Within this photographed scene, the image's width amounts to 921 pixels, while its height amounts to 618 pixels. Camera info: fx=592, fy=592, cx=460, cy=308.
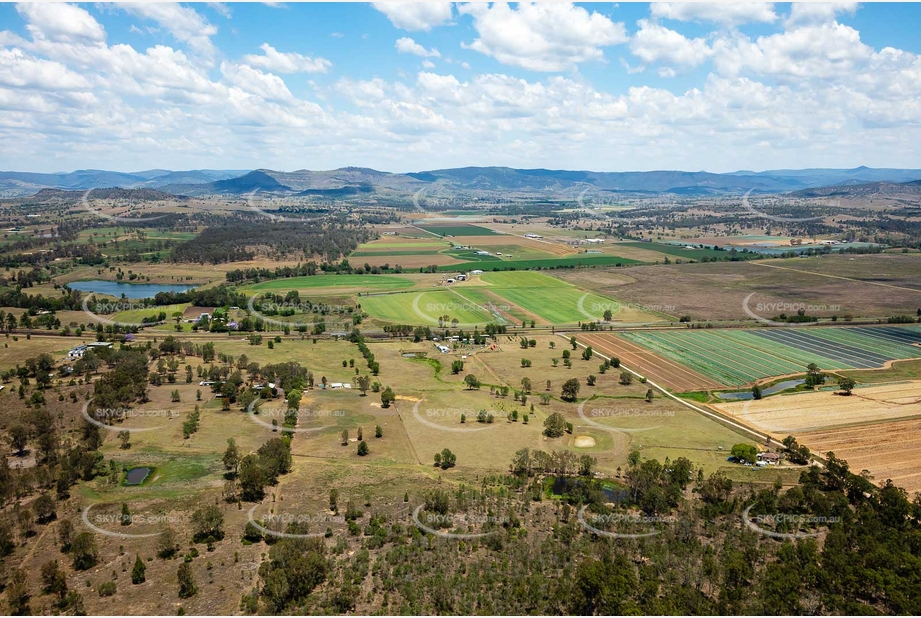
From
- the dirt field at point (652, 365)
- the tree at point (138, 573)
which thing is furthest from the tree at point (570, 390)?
the tree at point (138, 573)

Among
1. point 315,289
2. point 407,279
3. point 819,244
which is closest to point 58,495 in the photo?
point 315,289

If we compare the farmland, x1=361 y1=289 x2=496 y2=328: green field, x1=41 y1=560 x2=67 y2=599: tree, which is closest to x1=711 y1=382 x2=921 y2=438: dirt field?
the farmland

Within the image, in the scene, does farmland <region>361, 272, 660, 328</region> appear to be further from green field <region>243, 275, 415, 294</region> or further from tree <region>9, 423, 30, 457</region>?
tree <region>9, 423, 30, 457</region>

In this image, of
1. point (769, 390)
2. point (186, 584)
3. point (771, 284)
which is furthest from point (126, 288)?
point (771, 284)

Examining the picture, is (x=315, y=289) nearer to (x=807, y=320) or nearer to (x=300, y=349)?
(x=300, y=349)

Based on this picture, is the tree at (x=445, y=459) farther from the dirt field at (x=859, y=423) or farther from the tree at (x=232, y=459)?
the dirt field at (x=859, y=423)

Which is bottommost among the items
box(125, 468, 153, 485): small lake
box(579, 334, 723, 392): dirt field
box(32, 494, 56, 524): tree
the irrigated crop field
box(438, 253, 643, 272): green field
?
box(125, 468, 153, 485): small lake
